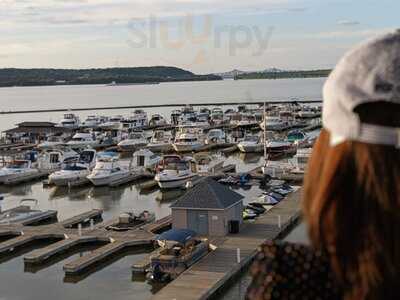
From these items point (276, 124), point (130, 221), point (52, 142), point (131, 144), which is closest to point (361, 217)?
point (130, 221)

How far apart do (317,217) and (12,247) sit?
2086 centimetres

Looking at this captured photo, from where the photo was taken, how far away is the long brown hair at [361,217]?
1.10 m

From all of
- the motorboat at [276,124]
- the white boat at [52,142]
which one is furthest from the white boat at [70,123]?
the motorboat at [276,124]

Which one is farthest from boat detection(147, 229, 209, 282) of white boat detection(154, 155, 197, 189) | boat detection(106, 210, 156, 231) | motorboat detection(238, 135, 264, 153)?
motorboat detection(238, 135, 264, 153)

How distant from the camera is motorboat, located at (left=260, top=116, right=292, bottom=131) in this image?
187 feet

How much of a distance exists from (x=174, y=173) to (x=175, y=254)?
15184 millimetres

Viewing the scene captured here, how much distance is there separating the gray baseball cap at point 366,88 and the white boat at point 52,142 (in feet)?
160

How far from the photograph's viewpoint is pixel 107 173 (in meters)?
34.1

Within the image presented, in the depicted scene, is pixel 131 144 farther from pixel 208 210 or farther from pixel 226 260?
pixel 226 260

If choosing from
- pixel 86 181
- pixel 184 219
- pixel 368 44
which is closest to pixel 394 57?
pixel 368 44

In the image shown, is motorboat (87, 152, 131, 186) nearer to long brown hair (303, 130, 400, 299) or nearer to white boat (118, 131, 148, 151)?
white boat (118, 131, 148, 151)

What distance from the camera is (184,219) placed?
2031cm

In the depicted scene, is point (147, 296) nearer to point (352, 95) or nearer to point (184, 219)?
point (184, 219)

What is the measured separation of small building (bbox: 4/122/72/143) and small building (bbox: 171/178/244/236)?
3296cm
